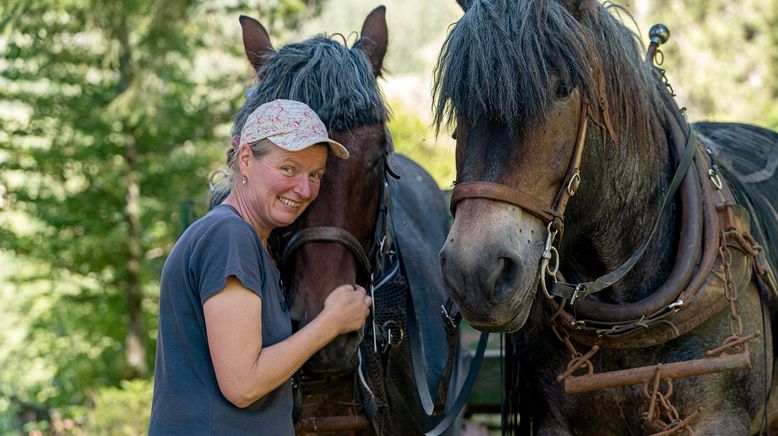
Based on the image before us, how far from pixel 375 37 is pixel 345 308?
1.35m

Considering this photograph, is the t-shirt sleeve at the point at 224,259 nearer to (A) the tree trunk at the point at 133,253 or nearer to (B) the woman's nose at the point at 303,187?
(B) the woman's nose at the point at 303,187

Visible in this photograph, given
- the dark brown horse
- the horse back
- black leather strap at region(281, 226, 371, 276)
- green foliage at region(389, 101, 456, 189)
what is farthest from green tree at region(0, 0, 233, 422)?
the dark brown horse

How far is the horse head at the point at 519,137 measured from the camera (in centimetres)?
233

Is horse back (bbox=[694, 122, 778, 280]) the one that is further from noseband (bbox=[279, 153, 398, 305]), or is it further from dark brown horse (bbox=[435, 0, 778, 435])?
noseband (bbox=[279, 153, 398, 305])

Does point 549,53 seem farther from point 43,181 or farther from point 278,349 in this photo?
point 43,181

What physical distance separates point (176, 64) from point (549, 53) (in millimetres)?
6553

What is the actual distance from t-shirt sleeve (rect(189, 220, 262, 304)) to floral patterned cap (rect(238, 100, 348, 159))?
10.0 inches

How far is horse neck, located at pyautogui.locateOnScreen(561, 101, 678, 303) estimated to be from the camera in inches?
107

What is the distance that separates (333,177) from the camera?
9.63ft

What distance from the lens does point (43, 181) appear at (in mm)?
7996

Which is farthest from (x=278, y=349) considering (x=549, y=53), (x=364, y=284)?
(x=549, y=53)

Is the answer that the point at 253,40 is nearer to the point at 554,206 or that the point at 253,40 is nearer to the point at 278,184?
the point at 278,184

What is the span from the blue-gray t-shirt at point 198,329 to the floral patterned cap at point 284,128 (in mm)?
233

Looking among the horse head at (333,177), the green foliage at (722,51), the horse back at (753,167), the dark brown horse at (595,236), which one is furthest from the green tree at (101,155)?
the green foliage at (722,51)
